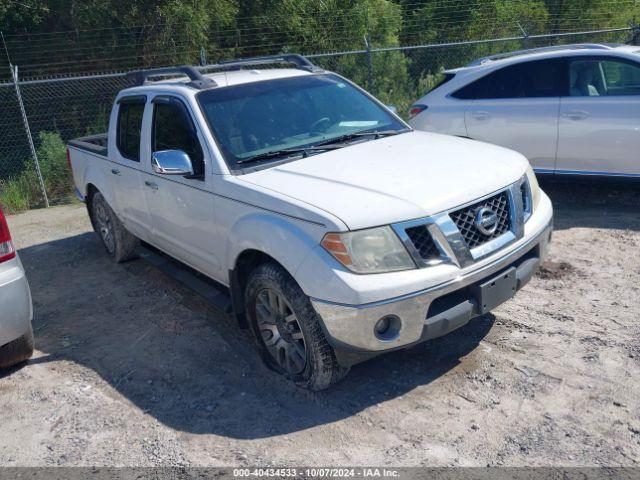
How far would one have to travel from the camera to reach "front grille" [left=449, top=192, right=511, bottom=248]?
12.1ft

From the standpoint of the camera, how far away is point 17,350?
4.60 meters

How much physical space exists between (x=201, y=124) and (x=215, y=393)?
1844 mm

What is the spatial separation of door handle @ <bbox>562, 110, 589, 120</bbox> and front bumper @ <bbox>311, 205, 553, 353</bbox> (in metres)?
3.60

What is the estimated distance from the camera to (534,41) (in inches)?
568

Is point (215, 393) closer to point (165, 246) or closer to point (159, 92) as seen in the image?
point (165, 246)

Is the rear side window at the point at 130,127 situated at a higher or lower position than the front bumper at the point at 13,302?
higher

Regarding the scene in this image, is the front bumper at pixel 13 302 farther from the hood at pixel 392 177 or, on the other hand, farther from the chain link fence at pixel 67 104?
the chain link fence at pixel 67 104

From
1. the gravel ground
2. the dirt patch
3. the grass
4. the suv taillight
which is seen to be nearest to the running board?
the gravel ground

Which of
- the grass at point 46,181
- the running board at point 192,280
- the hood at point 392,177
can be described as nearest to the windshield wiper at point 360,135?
the hood at point 392,177

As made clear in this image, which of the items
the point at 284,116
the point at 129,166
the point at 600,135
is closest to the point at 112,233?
the point at 129,166

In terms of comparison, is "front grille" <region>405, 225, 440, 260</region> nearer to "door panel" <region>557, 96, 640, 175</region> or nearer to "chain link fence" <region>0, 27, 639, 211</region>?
"door panel" <region>557, 96, 640, 175</region>

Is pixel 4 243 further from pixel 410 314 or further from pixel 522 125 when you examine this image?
pixel 522 125

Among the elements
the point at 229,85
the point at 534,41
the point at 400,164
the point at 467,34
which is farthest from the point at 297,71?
the point at 467,34

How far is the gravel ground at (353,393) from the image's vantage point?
3447 millimetres
